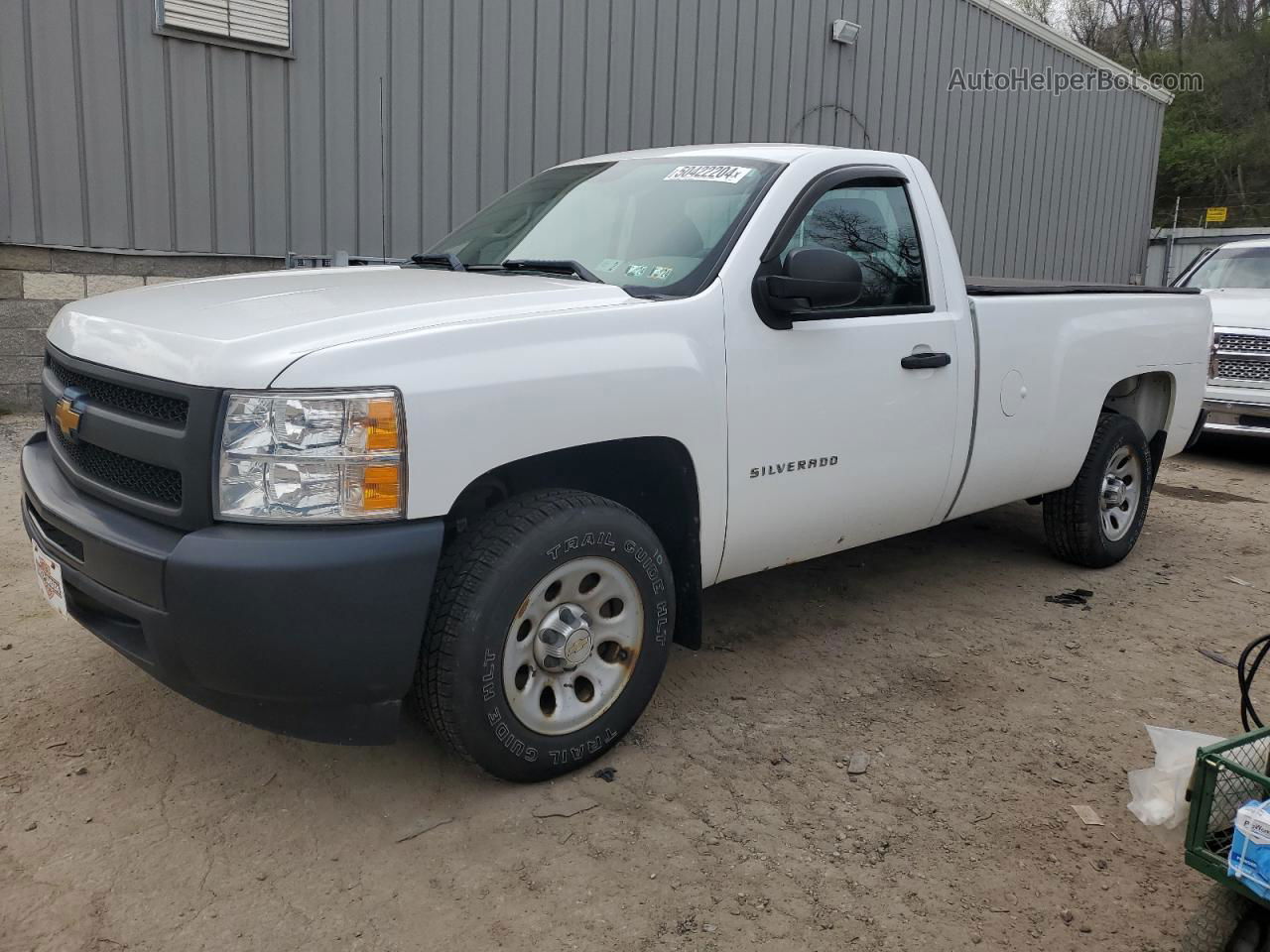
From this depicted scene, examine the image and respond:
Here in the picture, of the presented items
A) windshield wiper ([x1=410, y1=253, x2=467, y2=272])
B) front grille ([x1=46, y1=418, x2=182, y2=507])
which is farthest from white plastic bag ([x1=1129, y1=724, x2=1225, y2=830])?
windshield wiper ([x1=410, y1=253, x2=467, y2=272])

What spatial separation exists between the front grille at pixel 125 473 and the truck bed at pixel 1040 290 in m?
3.11

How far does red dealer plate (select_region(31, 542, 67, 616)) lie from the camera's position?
115 inches

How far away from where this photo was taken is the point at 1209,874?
218cm

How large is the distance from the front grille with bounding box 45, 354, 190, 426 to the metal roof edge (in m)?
13.8

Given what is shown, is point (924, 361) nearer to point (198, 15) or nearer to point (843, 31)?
point (198, 15)

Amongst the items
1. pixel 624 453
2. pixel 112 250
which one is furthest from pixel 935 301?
pixel 112 250

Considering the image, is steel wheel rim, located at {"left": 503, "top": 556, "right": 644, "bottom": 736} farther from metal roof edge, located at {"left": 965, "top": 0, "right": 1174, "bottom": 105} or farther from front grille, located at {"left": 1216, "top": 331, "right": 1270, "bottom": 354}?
metal roof edge, located at {"left": 965, "top": 0, "right": 1174, "bottom": 105}

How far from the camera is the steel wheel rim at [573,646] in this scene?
9.62 ft

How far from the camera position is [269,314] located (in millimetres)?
2797

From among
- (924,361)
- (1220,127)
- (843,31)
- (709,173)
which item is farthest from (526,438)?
(1220,127)

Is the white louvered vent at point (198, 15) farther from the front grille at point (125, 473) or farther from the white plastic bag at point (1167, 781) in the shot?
the white plastic bag at point (1167, 781)

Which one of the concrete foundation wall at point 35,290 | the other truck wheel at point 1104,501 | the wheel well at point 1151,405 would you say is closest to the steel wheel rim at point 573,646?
the other truck wheel at point 1104,501

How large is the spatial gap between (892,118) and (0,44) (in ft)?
32.5

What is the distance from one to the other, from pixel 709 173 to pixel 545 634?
1.84m
